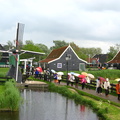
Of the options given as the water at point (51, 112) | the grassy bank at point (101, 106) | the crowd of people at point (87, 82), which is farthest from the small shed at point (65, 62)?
the water at point (51, 112)

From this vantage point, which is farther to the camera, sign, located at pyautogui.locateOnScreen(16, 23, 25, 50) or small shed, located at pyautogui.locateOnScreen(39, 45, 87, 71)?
small shed, located at pyautogui.locateOnScreen(39, 45, 87, 71)

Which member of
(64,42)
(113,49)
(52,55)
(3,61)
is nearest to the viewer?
(52,55)

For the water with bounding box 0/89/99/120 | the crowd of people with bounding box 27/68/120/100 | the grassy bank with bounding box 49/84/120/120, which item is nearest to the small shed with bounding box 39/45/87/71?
the crowd of people with bounding box 27/68/120/100

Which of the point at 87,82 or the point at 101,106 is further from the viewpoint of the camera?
the point at 87,82

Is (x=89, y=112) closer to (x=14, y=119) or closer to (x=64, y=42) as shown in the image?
(x=14, y=119)

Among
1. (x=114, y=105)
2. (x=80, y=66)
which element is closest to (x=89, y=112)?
(x=114, y=105)

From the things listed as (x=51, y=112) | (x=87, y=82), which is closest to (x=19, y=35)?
(x=87, y=82)

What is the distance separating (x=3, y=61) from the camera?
74375 mm

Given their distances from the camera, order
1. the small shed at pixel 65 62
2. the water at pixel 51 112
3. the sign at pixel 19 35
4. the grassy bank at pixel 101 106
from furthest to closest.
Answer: the small shed at pixel 65 62, the sign at pixel 19 35, the water at pixel 51 112, the grassy bank at pixel 101 106

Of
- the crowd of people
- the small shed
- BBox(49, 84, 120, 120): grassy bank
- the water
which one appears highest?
the small shed

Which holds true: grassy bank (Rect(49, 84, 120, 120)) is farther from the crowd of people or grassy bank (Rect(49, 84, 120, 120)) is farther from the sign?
the sign

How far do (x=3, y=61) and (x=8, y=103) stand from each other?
2489 inches

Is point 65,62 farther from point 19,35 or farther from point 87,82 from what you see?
point 87,82

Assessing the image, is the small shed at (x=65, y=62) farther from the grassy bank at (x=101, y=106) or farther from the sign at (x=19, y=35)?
the grassy bank at (x=101, y=106)
